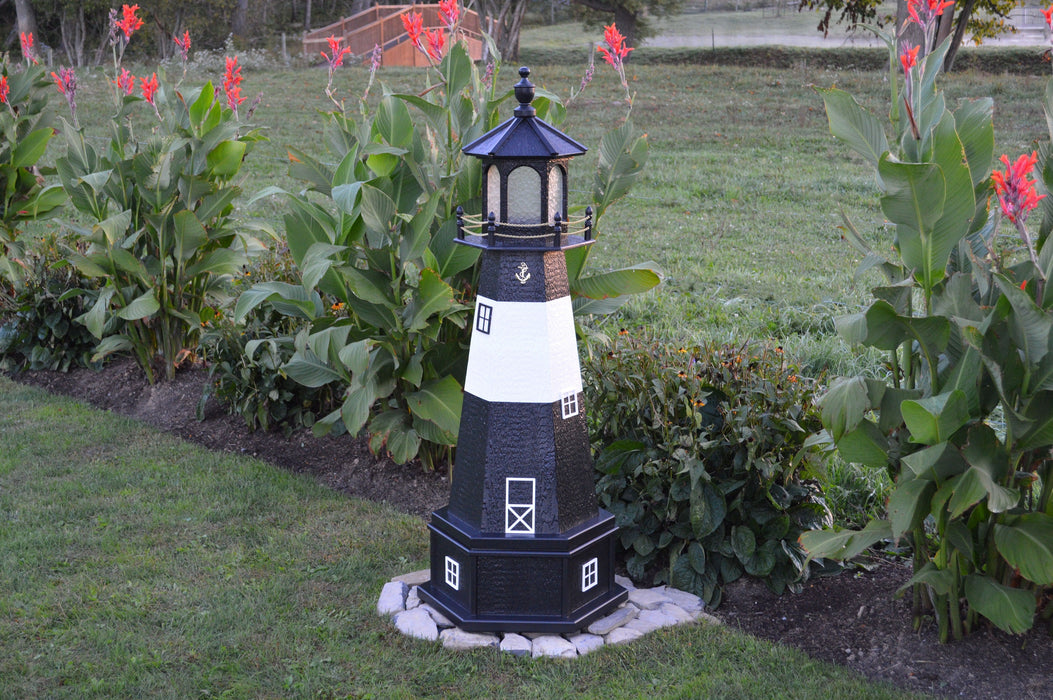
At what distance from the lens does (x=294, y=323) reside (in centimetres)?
575

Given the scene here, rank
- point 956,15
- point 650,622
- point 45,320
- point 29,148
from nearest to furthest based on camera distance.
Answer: point 650,622
point 45,320
point 29,148
point 956,15

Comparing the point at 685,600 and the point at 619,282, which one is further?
the point at 619,282

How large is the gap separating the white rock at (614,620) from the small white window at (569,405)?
0.83 meters

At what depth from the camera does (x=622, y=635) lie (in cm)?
372

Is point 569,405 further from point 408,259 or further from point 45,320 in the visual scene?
point 45,320

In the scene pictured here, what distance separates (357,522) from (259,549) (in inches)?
19.5

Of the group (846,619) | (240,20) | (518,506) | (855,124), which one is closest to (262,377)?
(518,506)

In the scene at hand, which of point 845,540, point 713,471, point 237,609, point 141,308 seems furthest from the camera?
point 141,308

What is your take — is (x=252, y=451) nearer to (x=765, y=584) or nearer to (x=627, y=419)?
(x=627, y=419)

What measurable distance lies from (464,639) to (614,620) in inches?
23.7

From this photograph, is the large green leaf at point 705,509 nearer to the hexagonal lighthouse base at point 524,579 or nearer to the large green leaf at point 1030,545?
the hexagonal lighthouse base at point 524,579

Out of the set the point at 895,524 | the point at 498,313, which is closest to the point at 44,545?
the point at 498,313

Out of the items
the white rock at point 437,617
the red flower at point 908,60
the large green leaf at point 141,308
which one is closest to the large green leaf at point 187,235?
the large green leaf at point 141,308

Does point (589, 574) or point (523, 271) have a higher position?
point (523, 271)
